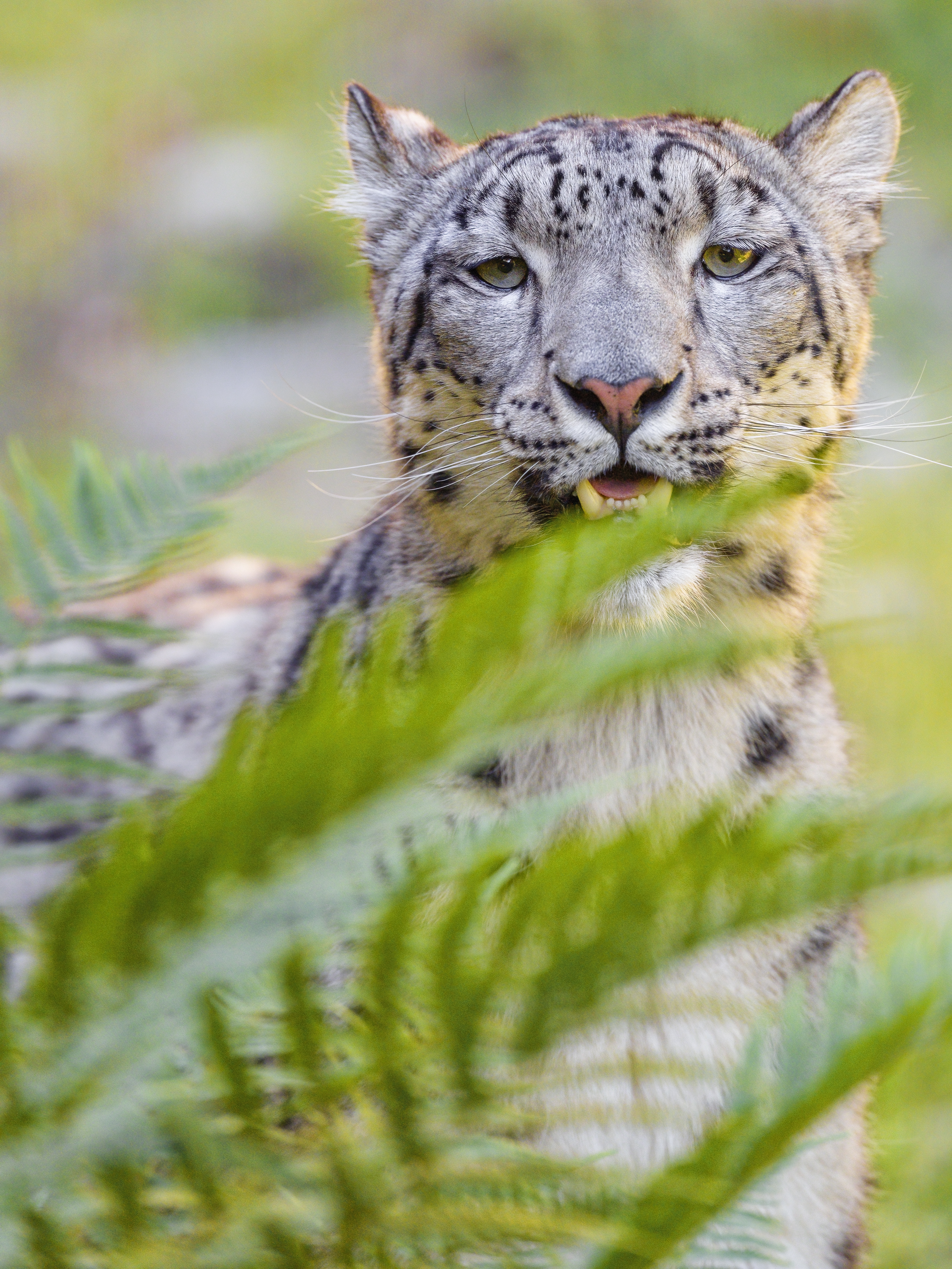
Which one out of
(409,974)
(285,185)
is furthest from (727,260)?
(285,185)

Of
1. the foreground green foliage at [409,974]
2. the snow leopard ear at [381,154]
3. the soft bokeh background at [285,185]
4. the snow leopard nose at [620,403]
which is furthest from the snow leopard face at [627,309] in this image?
the soft bokeh background at [285,185]

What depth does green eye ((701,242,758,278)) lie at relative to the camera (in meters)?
3.29

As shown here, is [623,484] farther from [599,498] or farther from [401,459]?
[401,459]

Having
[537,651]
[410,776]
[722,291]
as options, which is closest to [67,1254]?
[410,776]

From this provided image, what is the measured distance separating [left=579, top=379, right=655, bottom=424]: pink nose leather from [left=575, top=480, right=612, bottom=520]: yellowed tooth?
146 mm

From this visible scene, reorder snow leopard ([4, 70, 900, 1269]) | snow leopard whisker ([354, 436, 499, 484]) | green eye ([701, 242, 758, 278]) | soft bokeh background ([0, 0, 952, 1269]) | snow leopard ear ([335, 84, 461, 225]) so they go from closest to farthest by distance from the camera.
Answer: snow leopard ([4, 70, 900, 1269]), snow leopard whisker ([354, 436, 499, 484]), green eye ([701, 242, 758, 278]), snow leopard ear ([335, 84, 461, 225]), soft bokeh background ([0, 0, 952, 1269])

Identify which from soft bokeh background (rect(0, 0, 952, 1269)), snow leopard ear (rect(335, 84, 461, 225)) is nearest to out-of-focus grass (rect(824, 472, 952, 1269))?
soft bokeh background (rect(0, 0, 952, 1269))

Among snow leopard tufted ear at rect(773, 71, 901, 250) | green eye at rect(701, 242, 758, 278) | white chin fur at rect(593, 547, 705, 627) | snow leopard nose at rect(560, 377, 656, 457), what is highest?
snow leopard tufted ear at rect(773, 71, 901, 250)

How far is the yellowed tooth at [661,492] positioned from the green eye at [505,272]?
2.45ft

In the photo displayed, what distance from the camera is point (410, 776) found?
0.98m

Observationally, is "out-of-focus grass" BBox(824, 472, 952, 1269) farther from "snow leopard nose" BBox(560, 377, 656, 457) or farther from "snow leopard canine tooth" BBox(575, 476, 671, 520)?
"snow leopard nose" BBox(560, 377, 656, 457)

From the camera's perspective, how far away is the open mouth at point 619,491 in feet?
9.39

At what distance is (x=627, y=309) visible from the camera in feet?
9.92

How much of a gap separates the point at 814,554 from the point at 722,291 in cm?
68
